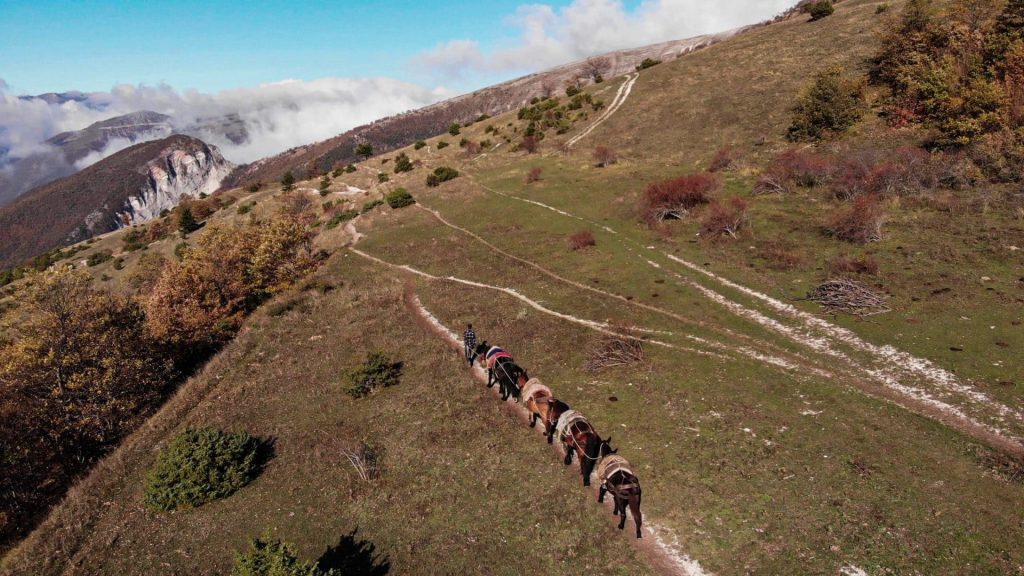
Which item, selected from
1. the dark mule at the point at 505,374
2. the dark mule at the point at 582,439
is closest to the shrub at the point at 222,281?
the dark mule at the point at 505,374

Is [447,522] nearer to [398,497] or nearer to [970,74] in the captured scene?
[398,497]

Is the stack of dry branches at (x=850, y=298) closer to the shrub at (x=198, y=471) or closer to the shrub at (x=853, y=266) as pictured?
the shrub at (x=853, y=266)

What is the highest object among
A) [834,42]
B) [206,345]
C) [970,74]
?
[834,42]

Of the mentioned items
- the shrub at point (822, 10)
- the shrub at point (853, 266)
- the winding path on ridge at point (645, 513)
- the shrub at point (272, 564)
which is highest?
the shrub at point (822, 10)

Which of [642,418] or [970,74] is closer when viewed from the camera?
[642,418]

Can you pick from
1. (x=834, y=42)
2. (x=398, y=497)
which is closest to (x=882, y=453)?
(x=398, y=497)
